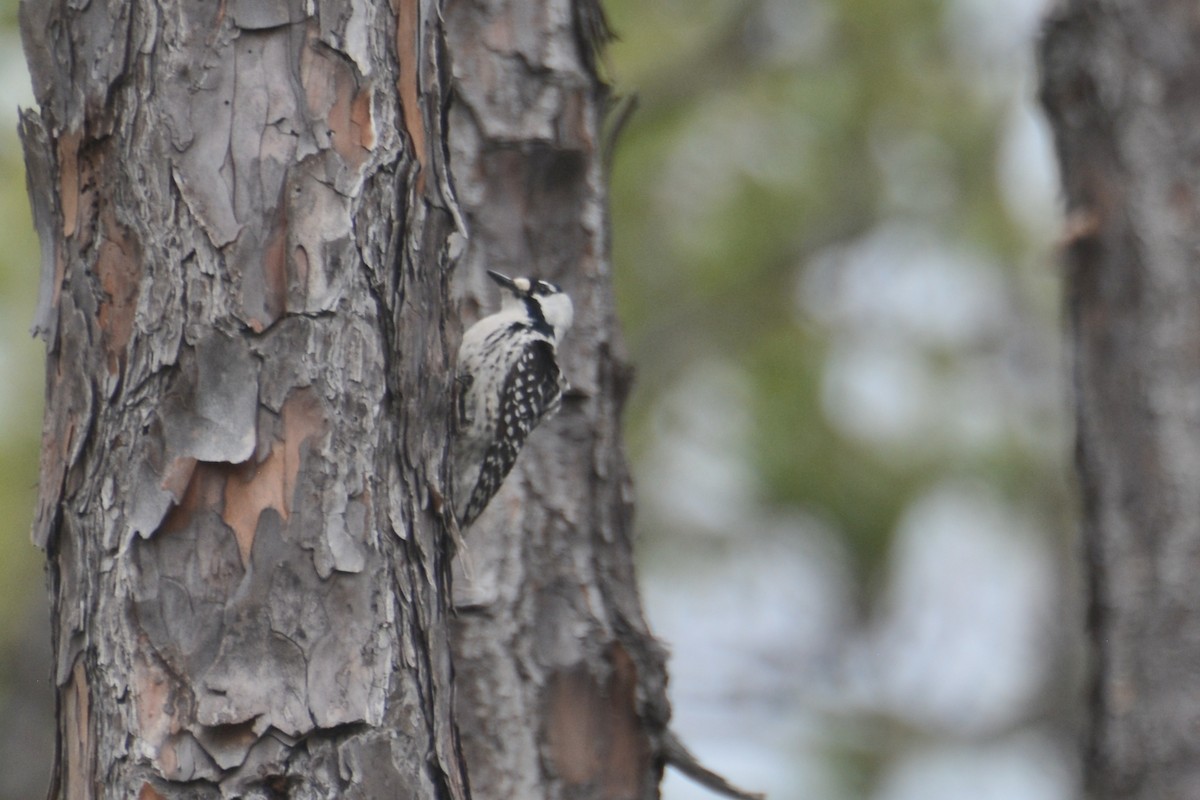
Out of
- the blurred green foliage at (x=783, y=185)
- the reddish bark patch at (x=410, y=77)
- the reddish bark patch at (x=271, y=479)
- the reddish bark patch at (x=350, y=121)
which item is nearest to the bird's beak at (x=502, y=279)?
the reddish bark patch at (x=410, y=77)

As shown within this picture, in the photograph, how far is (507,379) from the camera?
3781 mm

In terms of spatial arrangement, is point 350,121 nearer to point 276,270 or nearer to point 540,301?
point 276,270

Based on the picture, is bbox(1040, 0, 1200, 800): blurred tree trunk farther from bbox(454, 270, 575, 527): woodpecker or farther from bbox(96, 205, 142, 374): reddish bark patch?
bbox(96, 205, 142, 374): reddish bark patch

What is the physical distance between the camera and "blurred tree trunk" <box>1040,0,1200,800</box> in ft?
13.9

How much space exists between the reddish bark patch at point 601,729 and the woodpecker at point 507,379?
1.59 ft

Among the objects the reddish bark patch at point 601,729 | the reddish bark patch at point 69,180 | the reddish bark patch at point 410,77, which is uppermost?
the reddish bark patch at point 410,77

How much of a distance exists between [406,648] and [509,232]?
1.53 metres

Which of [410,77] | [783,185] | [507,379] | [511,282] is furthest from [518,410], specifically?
[783,185]

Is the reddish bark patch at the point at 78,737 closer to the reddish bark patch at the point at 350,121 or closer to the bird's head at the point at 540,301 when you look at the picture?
the reddish bark patch at the point at 350,121

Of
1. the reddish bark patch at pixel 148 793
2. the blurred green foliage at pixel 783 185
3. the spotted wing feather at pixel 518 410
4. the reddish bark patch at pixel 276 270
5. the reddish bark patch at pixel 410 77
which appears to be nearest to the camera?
the reddish bark patch at pixel 148 793

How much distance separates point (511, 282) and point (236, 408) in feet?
4.53

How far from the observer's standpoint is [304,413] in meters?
2.28

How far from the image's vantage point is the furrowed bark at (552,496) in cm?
337

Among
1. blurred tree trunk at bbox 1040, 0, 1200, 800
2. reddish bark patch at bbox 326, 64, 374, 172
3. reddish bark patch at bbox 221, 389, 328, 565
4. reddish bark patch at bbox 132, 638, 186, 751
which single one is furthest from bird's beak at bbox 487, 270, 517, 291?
blurred tree trunk at bbox 1040, 0, 1200, 800
